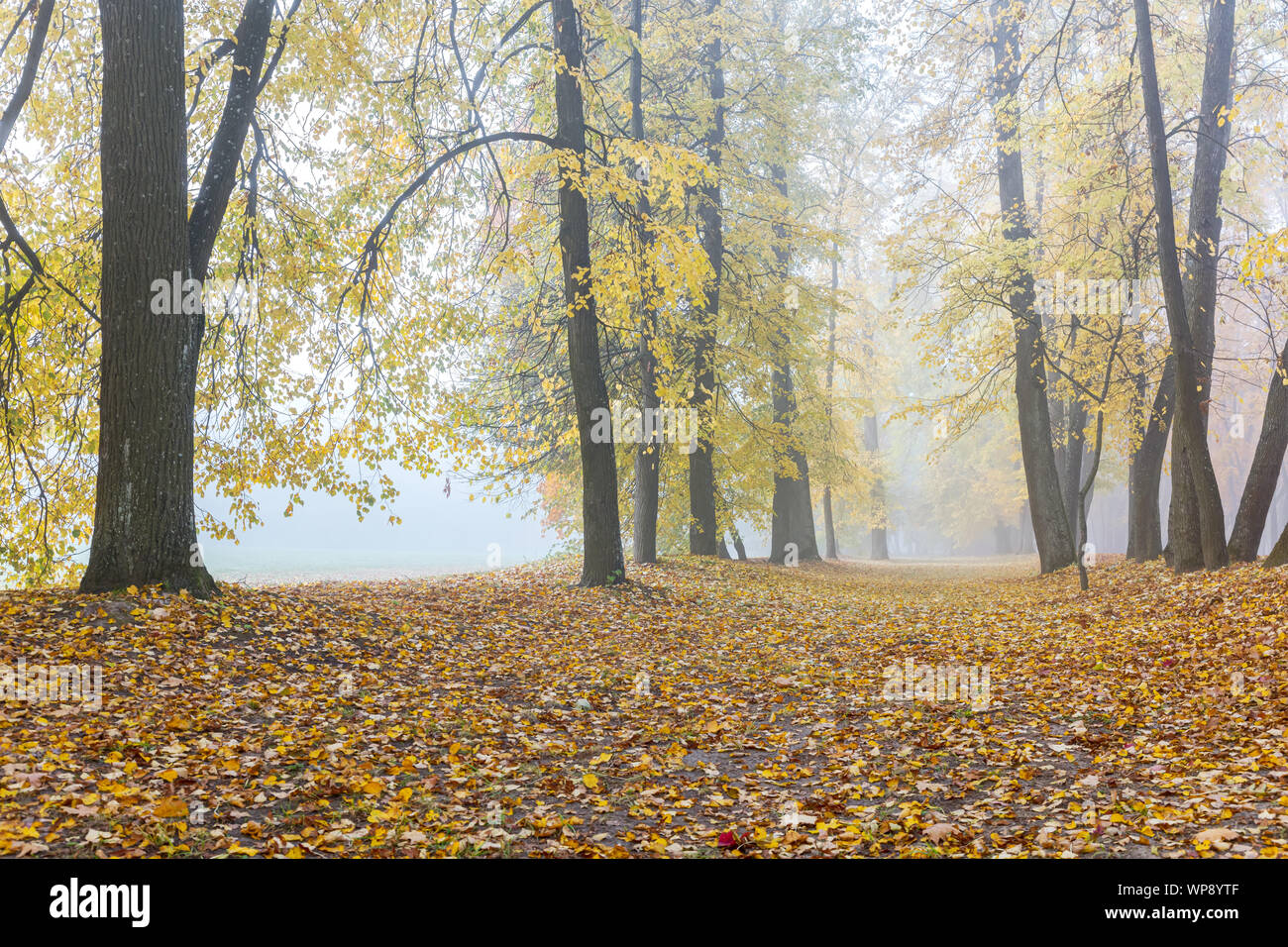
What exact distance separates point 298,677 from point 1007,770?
5364mm

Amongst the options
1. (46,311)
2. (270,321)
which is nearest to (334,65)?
(270,321)

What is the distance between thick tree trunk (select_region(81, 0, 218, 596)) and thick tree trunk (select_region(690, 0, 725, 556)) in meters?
9.32

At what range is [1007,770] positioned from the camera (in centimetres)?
529

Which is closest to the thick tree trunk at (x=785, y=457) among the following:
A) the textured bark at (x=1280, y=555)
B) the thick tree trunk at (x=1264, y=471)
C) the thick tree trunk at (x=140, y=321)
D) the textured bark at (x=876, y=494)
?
the thick tree trunk at (x=1264, y=471)

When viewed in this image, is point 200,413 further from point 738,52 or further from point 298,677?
point 738,52

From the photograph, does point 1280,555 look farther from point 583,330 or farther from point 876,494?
point 876,494

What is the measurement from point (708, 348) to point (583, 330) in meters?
4.67

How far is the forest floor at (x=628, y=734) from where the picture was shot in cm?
Answer: 417

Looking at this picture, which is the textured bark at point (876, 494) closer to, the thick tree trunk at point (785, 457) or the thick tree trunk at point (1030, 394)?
the thick tree trunk at point (785, 457)

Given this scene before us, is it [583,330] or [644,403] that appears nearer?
[583,330]

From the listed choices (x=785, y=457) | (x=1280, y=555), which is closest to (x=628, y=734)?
(x=1280, y=555)

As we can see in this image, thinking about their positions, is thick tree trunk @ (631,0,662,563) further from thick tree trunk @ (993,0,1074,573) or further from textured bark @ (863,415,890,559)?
textured bark @ (863,415,890,559)

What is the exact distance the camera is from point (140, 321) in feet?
24.7
